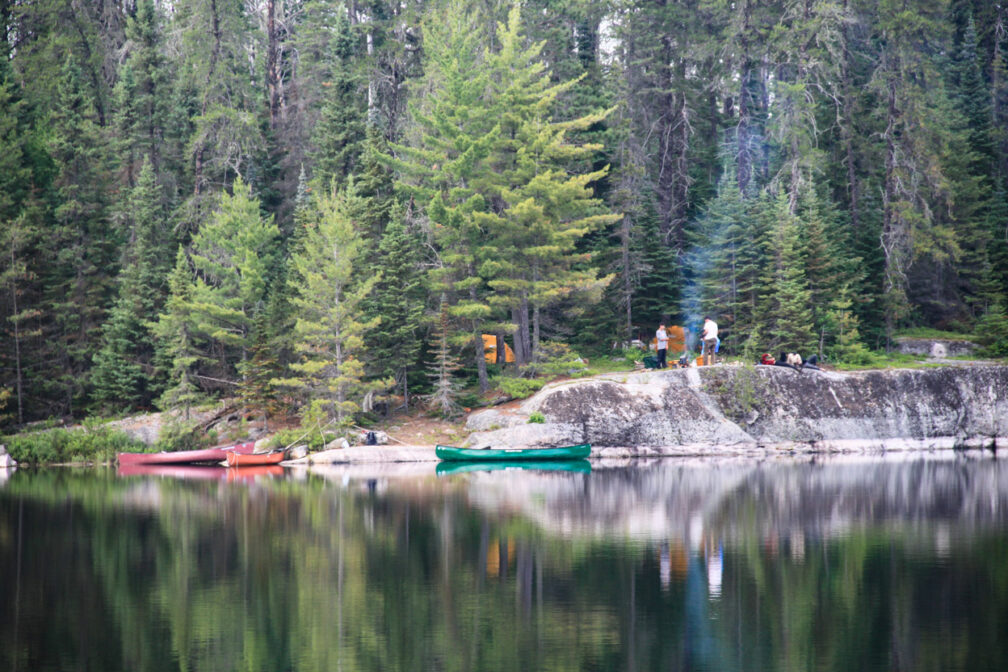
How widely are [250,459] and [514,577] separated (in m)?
22.3

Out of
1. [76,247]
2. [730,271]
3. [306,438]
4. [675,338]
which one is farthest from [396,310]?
[76,247]

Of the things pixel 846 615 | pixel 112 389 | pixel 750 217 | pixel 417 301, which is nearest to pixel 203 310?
pixel 112 389

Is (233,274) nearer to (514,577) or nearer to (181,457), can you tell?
(181,457)

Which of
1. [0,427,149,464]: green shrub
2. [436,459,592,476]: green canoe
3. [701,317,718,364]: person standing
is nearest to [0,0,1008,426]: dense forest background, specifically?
[701,317,718,364]: person standing

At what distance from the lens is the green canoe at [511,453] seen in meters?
35.5

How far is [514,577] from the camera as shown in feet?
54.1

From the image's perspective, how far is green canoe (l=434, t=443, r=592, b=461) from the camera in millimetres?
35531

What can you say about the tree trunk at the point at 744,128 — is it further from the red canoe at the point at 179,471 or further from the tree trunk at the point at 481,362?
the red canoe at the point at 179,471

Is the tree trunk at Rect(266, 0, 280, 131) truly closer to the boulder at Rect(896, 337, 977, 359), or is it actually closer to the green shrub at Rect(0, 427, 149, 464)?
the green shrub at Rect(0, 427, 149, 464)

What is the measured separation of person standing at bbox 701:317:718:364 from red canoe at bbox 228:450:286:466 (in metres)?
16.4

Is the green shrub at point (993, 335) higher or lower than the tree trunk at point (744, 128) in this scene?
lower

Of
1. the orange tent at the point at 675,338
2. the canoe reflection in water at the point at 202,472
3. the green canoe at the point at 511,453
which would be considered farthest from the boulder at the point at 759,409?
the canoe reflection in water at the point at 202,472

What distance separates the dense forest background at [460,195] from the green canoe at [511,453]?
13.6 feet

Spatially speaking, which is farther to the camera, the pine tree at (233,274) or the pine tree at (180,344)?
the pine tree at (233,274)
